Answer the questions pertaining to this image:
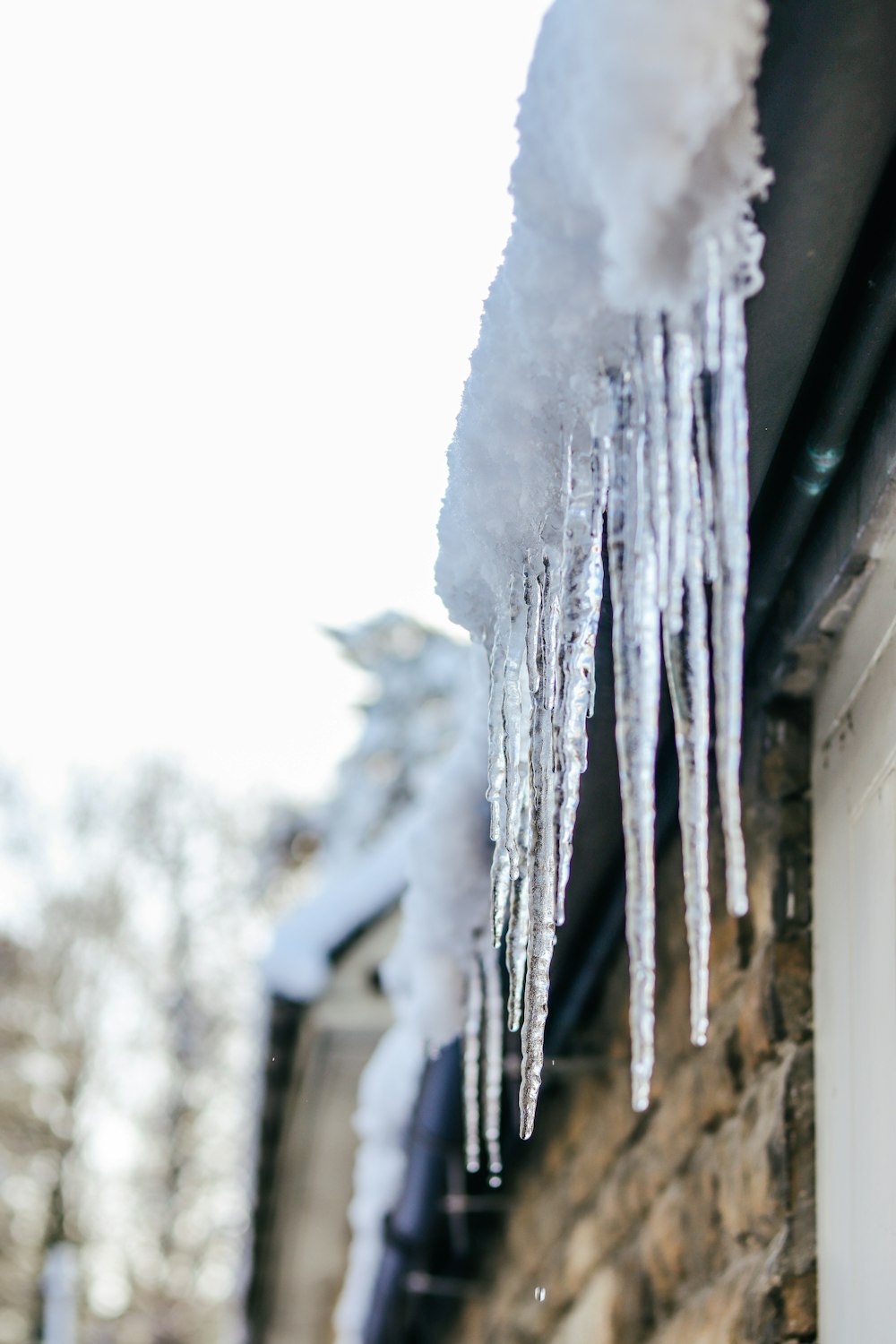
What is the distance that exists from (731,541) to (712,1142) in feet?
3.48

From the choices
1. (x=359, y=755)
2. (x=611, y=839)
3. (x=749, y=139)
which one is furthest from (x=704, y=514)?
(x=359, y=755)

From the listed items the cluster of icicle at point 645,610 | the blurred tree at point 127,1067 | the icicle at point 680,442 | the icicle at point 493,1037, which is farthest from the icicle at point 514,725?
the blurred tree at point 127,1067

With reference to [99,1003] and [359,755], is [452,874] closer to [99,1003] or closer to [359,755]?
[359,755]

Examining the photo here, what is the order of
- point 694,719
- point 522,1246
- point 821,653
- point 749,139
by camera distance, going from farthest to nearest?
point 522,1246
point 821,653
point 694,719
point 749,139

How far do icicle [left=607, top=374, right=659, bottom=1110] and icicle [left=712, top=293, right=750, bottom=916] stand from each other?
5cm

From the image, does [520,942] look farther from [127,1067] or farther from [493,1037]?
[127,1067]

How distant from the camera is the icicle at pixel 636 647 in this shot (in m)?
1.04

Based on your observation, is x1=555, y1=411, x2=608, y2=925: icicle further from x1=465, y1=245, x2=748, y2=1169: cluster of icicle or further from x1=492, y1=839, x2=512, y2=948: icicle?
x1=492, y1=839, x2=512, y2=948: icicle

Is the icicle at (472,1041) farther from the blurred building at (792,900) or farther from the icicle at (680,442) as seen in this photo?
the icicle at (680,442)

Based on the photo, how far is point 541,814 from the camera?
1.32 meters

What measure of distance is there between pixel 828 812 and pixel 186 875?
14369mm

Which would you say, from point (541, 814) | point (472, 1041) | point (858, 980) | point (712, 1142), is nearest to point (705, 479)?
point (541, 814)

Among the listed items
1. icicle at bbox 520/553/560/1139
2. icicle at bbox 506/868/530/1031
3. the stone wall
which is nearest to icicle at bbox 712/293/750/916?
icicle at bbox 520/553/560/1139

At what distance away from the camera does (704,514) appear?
3.44ft
